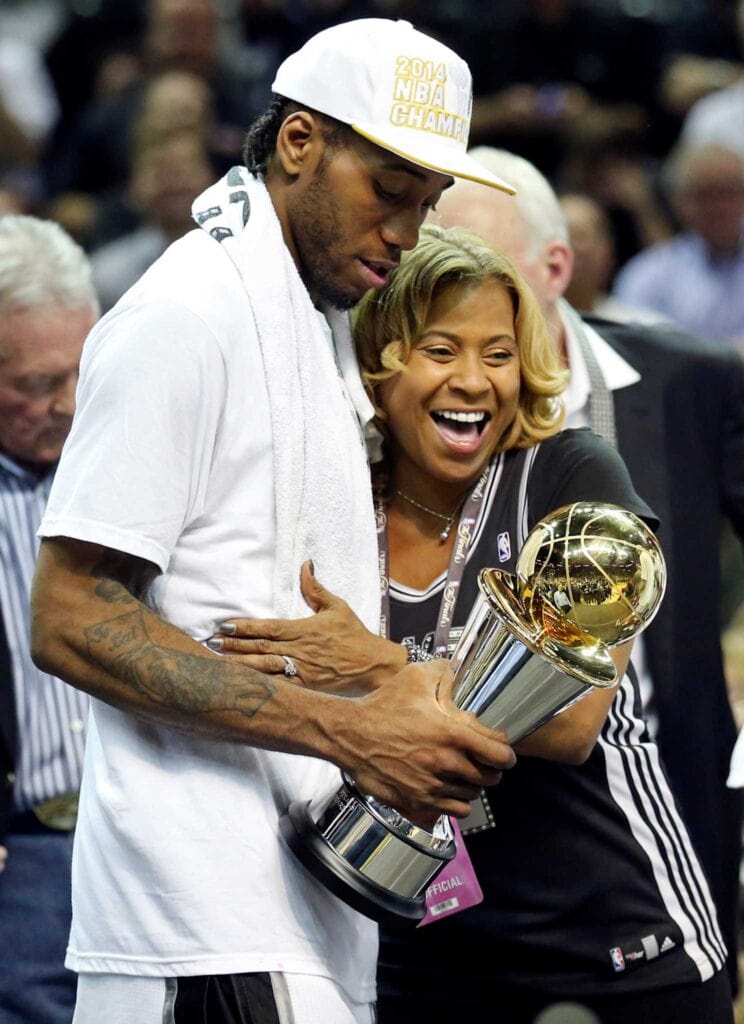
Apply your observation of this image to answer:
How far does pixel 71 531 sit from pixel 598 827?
3.55 ft

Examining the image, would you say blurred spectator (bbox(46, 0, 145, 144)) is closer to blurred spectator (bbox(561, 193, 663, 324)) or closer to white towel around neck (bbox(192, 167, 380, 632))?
blurred spectator (bbox(561, 193, 663, 324))

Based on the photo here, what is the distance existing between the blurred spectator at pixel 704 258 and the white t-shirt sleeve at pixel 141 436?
4837mm

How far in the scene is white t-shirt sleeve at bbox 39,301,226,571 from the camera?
239 centimetres

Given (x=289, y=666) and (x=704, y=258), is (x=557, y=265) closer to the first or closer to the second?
(x=289, y=666)

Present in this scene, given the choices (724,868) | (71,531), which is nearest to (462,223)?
(724,868)

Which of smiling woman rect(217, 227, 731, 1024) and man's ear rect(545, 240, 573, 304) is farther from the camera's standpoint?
man's ear rect(545, 240, 573, 304)

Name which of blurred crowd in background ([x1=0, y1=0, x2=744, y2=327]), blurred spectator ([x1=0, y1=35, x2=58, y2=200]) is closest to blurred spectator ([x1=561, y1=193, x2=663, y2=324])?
blurred crowd in background ([x1=0, y1=0, x2=744, y2=327])

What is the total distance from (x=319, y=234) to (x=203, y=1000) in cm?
112

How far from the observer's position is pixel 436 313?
2.93m

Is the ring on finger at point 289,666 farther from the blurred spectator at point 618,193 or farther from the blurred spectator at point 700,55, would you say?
the blurred spectator at point 700,55

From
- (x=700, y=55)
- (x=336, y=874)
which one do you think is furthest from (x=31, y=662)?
(x=700, y=55)

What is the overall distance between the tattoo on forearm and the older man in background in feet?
3.26

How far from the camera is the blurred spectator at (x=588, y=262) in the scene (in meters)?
5.86

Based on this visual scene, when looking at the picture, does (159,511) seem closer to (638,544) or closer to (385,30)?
(638,544)
